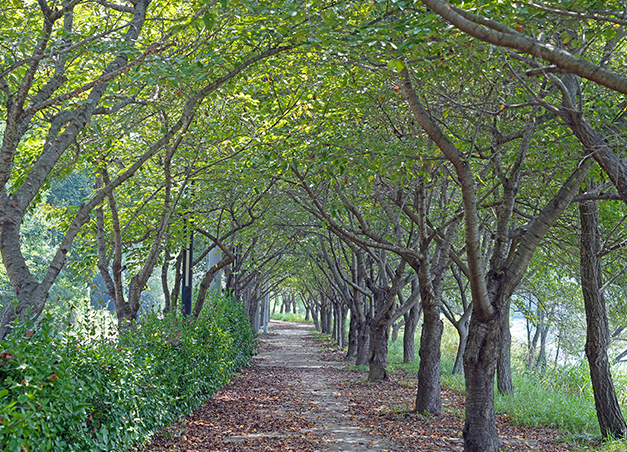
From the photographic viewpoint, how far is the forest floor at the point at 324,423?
8141 mm

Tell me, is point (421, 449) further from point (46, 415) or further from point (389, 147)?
point (46, 415)

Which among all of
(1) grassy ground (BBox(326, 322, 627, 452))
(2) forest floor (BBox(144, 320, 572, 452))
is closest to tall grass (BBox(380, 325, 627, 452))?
(1) grassy ground (BBox(326, 322, 627, 452))

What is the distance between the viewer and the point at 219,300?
16188mm

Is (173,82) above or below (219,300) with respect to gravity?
above

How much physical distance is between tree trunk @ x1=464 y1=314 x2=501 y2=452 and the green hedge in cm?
419

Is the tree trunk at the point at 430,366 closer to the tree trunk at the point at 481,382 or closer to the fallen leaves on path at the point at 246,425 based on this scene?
the fallen leaves on path at the point at 246,425

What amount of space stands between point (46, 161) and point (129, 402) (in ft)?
9.39

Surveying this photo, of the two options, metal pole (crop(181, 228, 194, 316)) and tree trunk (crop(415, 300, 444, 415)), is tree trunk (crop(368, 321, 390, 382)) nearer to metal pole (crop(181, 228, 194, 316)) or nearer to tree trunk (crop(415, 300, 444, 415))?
tree trunk (crop(415, 300, 444, 415))

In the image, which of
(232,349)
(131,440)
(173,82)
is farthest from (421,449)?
(232,349)

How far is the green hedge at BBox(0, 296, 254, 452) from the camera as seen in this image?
13.3 ft

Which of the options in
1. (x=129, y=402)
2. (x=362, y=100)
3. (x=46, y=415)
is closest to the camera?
(x=46, y=415)

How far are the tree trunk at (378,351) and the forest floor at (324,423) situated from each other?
31 centimetres

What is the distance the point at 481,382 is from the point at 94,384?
184 inches

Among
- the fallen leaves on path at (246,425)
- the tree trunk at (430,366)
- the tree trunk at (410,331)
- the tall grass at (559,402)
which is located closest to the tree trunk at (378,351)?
the tall grass at (559,402)
